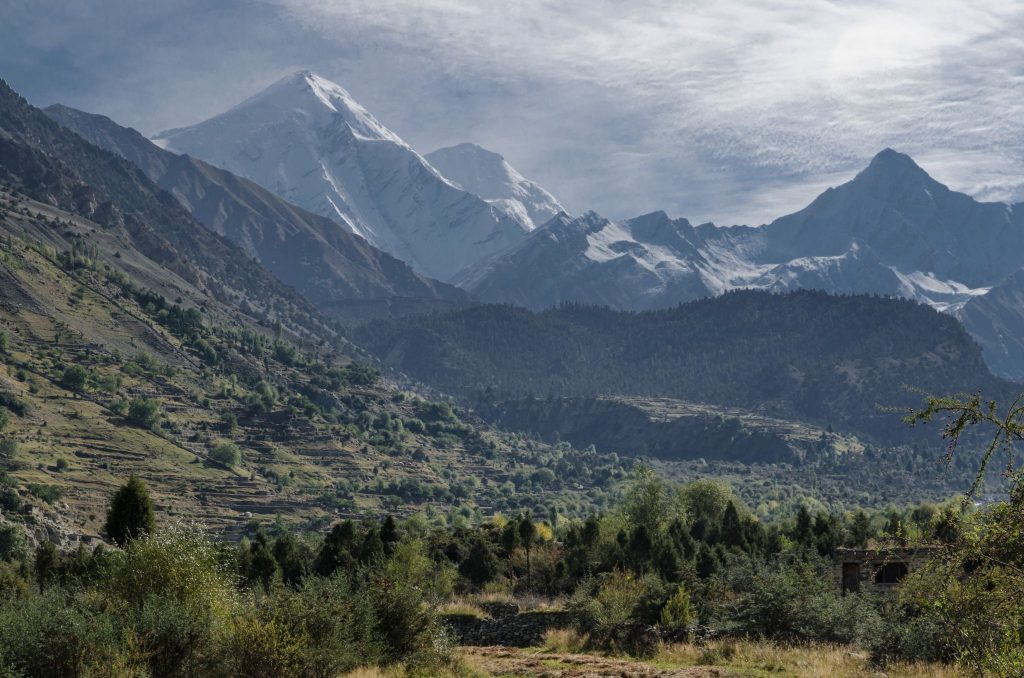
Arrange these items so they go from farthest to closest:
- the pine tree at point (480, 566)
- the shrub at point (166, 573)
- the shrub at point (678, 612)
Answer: the pine tree at point (480, 566)
the shrub at point (678, 612)
the shrub at point (166, 573)

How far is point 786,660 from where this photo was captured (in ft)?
151

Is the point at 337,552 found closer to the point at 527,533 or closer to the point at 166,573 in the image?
the point at 527,533

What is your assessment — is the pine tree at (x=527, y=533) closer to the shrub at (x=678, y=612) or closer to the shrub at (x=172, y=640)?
the shrub at (x=678, y=612)

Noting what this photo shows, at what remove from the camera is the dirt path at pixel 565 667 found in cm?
4503

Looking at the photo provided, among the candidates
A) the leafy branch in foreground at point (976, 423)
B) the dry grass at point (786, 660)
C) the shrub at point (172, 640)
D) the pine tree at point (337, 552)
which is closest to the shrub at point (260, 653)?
the shrub at point (172, 640)

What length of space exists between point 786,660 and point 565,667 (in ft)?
38.0

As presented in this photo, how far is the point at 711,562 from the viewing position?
300ft

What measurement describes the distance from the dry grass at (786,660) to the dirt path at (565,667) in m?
2.21

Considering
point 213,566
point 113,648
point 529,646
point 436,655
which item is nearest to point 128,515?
point 529,646

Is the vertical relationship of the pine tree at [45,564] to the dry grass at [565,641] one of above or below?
below

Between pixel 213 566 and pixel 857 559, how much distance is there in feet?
153

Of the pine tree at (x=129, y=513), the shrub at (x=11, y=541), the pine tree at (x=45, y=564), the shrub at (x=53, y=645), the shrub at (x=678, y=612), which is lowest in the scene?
the shrub at (x=11, y=541)

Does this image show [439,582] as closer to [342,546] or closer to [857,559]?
[342,546]

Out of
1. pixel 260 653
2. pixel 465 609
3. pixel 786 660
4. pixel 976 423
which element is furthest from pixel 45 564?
pixel 976 423
